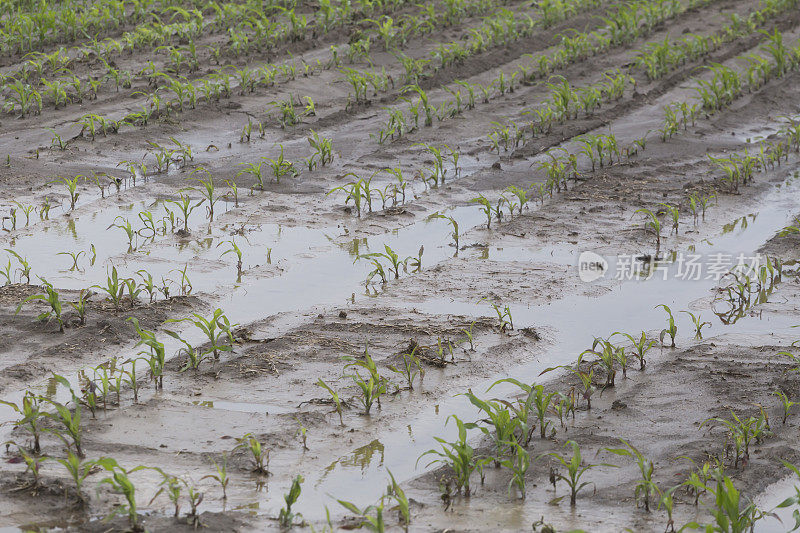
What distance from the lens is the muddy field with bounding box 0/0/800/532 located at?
4.04 meters

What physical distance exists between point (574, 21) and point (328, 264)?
32.0 feet

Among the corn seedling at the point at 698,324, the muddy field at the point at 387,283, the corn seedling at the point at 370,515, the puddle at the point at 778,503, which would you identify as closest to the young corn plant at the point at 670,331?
the muddy field at the point at 387,283

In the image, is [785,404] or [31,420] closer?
[31,420]

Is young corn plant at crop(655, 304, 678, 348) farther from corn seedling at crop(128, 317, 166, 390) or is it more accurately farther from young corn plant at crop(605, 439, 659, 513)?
corn seedling at crop(128, 317, 166, 390)

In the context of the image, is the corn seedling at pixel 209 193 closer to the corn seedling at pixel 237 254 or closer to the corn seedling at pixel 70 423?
the corn seedling at pixel 237 254

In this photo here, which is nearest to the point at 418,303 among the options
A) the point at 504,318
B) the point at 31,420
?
the point at 504,318

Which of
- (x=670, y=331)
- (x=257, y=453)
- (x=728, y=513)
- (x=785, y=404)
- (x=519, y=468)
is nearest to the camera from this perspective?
(x=728, y=513)

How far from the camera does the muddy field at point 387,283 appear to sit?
4043 mm

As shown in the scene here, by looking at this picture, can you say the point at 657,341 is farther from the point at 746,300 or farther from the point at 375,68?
the point at 375,68

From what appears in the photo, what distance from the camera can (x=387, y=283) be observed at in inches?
252

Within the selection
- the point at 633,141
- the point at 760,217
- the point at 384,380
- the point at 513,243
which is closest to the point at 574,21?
the point at 633,141

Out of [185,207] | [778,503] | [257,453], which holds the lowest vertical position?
[778,503]

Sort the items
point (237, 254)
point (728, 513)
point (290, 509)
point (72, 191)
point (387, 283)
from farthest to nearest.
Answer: point (72, 191), point (237, 254), point (387, 283), point (290, 509), point (728, 513)

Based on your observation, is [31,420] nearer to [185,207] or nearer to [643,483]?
[643,483]
